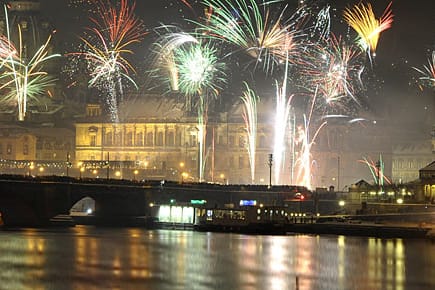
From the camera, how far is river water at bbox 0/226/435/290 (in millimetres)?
65875

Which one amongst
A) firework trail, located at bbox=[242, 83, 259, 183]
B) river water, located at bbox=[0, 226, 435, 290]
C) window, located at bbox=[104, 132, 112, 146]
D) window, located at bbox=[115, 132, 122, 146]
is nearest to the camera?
river water, located at bbox=[0, 226, 435, 290]

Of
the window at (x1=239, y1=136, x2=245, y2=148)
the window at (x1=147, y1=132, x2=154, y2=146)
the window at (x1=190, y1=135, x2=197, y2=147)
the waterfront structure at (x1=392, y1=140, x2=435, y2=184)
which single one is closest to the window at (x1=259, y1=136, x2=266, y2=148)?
the window at (x1=239, y1=136, x2=245, y2=148)

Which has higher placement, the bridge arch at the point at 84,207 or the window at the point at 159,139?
the window at the point at 159,139

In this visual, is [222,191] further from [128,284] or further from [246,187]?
[128,284]

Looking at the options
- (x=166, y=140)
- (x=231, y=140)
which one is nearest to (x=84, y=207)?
(x=166, y=140)

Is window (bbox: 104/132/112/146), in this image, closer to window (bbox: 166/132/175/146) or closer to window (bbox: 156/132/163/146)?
window (bbox: 156/132/163/146)

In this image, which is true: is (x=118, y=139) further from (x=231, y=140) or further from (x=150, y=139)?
(x=231, y=140)

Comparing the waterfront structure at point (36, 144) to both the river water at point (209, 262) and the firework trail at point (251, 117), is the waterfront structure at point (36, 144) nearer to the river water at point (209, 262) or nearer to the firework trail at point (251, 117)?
the firework trail at point (251, 117)

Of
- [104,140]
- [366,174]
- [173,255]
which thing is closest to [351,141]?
[366,174]

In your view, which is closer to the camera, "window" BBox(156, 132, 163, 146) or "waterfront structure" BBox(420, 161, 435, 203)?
"waterfront structure" BBox(420, 161, 435, 203)

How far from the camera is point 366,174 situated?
177 metres

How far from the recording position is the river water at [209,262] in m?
65.9

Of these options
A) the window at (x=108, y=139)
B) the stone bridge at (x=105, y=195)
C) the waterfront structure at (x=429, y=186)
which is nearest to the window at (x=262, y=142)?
the window at (x=108, y=139)

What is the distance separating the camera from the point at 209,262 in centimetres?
7700
